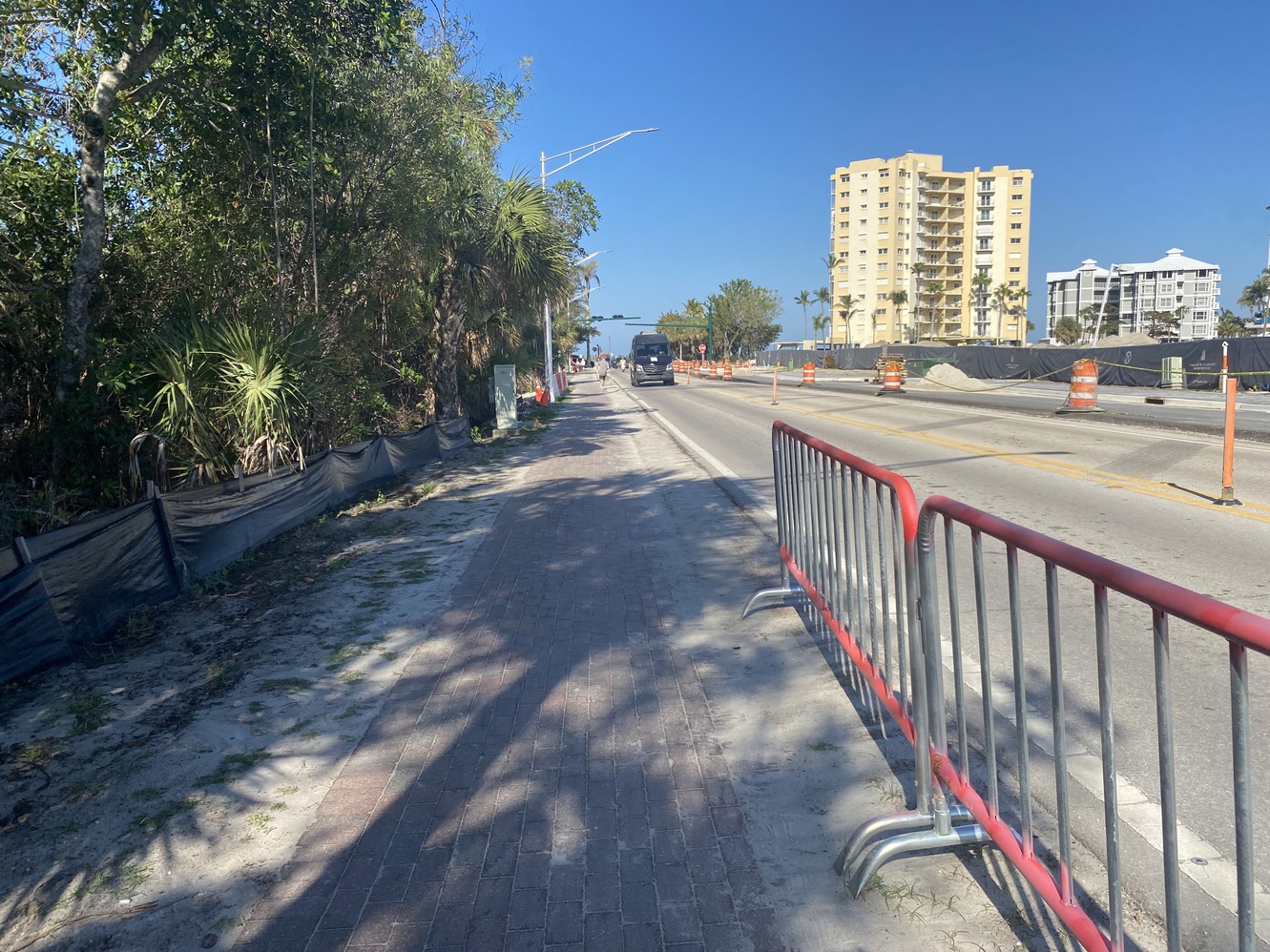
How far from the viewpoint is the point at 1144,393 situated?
30.5 metres

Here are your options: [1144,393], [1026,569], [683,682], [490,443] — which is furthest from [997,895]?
[1144,393]

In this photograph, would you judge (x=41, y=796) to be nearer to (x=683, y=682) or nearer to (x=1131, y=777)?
(x=683, y=682)

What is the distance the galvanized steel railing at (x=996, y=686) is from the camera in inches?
72.5

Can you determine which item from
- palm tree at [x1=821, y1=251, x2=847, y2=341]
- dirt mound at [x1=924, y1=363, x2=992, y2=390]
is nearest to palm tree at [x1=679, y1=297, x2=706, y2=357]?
palm tree at [x1=821, y1=251, x2=847, y2=341]

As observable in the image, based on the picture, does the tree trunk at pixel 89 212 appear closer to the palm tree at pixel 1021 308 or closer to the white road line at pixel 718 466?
the white road line at pixel 718 466

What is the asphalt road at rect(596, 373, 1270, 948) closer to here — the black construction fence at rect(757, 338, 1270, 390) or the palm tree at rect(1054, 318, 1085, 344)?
the black construction fence at rect(757, 338, 1270, 390)

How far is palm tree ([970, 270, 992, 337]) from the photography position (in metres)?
115

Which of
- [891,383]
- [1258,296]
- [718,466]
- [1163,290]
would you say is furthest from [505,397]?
[1163,290]

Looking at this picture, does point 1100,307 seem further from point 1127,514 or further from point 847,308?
point 1127,514

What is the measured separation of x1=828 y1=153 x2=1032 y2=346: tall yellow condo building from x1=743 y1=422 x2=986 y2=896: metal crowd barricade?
4371 inches

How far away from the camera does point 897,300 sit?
366 ft

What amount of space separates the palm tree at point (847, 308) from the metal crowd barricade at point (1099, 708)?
378ft

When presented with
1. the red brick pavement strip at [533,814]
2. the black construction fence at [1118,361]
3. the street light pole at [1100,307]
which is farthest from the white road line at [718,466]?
the street light pole at [1100,307]

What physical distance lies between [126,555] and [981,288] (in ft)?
417
